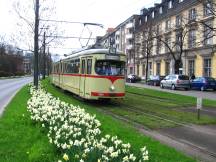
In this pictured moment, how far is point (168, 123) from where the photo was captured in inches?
617

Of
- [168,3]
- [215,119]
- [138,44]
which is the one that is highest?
[168,3]

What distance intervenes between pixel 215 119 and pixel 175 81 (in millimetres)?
31833

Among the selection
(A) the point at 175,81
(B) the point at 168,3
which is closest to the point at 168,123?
(A) the point at 175,81

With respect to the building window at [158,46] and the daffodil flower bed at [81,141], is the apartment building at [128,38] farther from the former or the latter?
the daffodil flower bed at [81,141]

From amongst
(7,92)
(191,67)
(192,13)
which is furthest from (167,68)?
(7,92)

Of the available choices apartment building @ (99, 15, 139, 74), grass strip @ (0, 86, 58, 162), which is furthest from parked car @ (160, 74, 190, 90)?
apartment building @ (99, 15, 139, 74)

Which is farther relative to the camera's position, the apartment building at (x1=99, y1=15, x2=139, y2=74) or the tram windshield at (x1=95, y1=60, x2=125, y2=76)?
the apartment building at (x1=99, y1=15, x2=139, y2=74)

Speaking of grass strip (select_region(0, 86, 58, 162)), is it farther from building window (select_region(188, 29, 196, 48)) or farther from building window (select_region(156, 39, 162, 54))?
building window (select_region(156, 39, 162, 54))

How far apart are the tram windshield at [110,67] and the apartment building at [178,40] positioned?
27.1m

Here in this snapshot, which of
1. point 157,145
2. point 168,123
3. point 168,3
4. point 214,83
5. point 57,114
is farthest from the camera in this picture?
point 168,3

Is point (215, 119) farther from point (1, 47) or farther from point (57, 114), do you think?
point (1, 47)

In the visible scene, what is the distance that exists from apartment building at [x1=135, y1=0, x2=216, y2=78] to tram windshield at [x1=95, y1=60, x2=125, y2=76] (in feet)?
88.8

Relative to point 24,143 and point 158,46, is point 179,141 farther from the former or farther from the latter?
point 158,46

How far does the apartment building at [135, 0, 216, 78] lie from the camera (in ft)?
189
